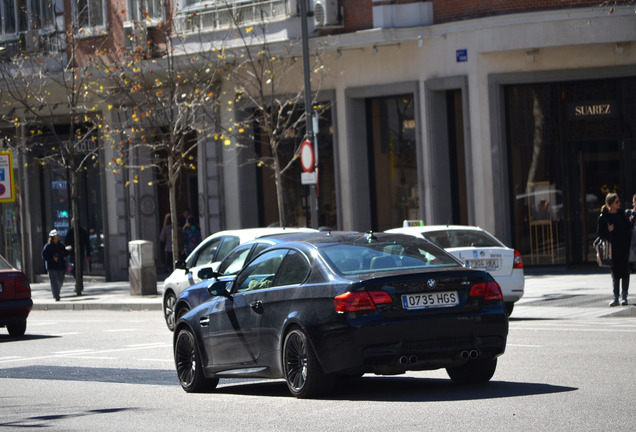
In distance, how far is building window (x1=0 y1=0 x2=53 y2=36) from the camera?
35.1 m

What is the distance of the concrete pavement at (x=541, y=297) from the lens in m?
18.8

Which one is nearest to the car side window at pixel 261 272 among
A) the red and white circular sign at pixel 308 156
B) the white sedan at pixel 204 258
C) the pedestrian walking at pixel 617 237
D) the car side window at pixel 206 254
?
the white sedan at pixel 204 258

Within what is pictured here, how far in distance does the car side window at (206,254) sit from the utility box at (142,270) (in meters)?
7.80

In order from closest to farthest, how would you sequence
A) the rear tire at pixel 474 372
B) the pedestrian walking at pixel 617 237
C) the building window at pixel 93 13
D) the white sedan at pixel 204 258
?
the rear tire at pixel 474 372 < the pedestrian walking at pixel 617 237 < the white sedan at pixel 204 258 < the building window at pixel 93 13

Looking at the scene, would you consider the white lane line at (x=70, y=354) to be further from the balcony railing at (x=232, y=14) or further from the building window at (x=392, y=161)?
the balcony railing at (x=232, y=14)

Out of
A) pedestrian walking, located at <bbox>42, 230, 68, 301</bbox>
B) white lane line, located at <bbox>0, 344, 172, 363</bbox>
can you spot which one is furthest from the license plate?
pedestrian walking, located at <bbox>42, 230, 68, 301</bbox>

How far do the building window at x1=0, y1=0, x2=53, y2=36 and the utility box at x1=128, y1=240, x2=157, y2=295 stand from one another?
31.0 feet

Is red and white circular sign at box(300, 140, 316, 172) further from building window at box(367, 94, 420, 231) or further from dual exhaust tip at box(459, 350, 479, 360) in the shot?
dual exhaust tip at box(459, 350, 479, 360)

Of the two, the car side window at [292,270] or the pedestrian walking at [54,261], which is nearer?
the car side window at [292,270]

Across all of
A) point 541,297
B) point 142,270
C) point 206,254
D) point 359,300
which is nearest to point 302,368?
point 359,300

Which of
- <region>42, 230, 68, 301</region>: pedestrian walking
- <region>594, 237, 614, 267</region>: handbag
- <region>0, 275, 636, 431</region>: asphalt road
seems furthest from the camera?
<region>42, 230, 68, 301</region>: pedestrian walking

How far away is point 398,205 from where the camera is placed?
29.4 meters

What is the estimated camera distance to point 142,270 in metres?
28.1

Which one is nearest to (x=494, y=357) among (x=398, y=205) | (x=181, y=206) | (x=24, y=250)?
(x=398, y=205)
